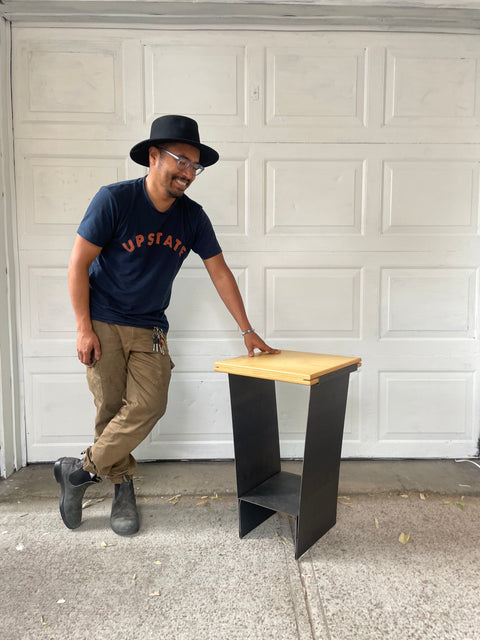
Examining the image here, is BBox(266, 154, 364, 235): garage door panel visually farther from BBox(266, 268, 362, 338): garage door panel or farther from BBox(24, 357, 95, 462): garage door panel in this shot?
BBox(24, 357, 95, 462): garage door panel

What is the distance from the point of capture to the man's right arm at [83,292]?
1.96m

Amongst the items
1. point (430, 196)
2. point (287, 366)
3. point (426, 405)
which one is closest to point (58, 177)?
point (287, 366)

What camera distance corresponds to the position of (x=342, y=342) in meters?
2.85

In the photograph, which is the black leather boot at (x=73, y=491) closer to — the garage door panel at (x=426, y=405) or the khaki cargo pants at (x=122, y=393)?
the khaki cargo pants at (x=122, y=393)

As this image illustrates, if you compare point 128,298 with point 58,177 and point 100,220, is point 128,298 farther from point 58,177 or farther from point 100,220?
point 58,177

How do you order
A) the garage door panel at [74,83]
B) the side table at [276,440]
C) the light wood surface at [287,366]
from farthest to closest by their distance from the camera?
1. the garage door panel at [74,83]
2. the side table at [276,440]
3. the light wood surface at [287,366]

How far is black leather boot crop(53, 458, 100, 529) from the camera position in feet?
6.91

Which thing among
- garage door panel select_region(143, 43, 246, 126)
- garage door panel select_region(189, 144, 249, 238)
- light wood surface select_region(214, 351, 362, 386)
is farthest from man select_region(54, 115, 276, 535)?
garage door panel select_region(143, 43, 246, 126)

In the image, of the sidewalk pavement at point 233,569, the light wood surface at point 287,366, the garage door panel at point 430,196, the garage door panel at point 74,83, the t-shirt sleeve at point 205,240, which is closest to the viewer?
the sidewalk pavement at point 233,569

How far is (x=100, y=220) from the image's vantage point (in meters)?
1.94

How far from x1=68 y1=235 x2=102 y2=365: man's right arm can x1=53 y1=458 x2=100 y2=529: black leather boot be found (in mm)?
544

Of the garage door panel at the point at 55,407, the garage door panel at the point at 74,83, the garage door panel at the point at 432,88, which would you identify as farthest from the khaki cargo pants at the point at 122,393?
the garage door panel at the point at 432,88

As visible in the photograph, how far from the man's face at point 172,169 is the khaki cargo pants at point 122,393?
0.68 metres

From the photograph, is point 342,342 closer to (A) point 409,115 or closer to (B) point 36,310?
(A) point 409,115
